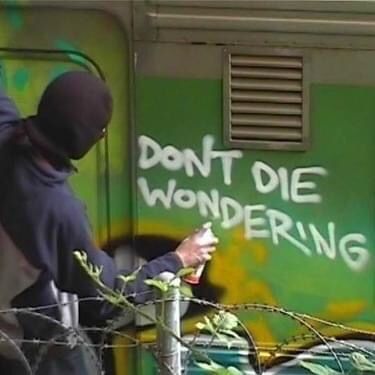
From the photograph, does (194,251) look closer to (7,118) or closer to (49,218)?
(49,218)

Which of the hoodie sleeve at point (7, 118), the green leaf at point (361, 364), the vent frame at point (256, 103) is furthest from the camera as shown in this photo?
the hoodie sleeve at point (7, 118)

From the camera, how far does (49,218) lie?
4.48m

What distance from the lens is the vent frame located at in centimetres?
436

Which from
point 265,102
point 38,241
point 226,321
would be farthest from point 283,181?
point 226,321

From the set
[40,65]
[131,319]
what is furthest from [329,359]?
[40,65]

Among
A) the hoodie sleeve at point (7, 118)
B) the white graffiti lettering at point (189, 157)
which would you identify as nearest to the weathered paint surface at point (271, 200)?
the white graffiti lettering at point (189, 157)

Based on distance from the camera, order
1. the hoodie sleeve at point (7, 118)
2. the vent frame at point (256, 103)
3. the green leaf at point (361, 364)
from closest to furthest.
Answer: the green leaf at point (361, 364), the vent frame at point (256, 103), the hoodie sleeve at point (7, 118)

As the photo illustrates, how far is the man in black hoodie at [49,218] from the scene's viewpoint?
443 cm

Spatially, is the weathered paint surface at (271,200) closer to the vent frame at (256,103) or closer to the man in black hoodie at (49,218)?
the vent frame at (256,103)

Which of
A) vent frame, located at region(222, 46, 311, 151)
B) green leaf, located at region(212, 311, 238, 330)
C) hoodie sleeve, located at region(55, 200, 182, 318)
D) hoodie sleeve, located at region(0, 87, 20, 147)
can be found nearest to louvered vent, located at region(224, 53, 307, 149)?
vent frame, located at region(222, 46, 311, 151)

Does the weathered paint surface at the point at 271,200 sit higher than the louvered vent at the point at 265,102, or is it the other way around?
the louvered vent at the point at 265,102

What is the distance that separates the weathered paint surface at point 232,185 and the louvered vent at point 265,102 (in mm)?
46

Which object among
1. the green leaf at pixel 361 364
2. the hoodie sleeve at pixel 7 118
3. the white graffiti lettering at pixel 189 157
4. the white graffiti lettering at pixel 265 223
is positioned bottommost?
the green leaf at pixel 361 364

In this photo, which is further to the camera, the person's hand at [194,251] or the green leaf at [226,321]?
the person's hand at [194,251]
